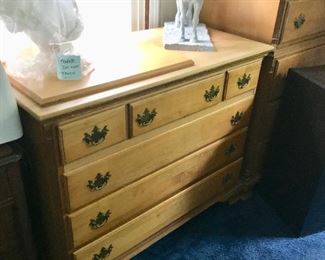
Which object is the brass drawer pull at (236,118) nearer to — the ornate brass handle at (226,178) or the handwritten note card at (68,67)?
the ornate brass handle at (226,178)

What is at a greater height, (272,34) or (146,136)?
(272,34)

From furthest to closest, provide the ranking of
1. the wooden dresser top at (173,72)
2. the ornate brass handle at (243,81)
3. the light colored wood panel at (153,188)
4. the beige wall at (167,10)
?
the beige wall at (167,10)
the ornate brass handle at (243,81)
the light colored wood panel at (153,188)
the wooden dresser top at (173,72)

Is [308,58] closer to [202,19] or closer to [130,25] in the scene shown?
[202,19]

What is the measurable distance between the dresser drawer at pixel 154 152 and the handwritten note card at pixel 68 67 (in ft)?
0.84

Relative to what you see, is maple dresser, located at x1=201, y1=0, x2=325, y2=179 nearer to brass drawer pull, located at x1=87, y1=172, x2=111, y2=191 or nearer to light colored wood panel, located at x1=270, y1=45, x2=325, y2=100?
light colored wood panel, located at x1=270, y1=45, x2=325, y2=100

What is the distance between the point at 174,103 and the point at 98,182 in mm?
348

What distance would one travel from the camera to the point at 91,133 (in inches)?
40.1

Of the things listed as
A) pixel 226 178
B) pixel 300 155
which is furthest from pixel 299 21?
pixel 226 178

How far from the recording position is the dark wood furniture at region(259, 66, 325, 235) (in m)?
1.47

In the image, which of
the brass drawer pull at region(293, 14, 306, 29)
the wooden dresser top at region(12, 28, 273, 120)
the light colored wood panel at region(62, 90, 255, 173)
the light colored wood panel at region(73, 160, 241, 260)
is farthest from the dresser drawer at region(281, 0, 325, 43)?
the light colored wood panel at region(73, 160, 241, 260)

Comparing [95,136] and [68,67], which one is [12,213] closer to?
[95,136]

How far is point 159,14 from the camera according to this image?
162 centimetres

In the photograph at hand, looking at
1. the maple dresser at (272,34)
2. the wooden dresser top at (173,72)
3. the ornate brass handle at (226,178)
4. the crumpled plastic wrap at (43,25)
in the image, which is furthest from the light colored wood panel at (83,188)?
the maple dresser at (272,34)

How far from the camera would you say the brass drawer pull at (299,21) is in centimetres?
143
